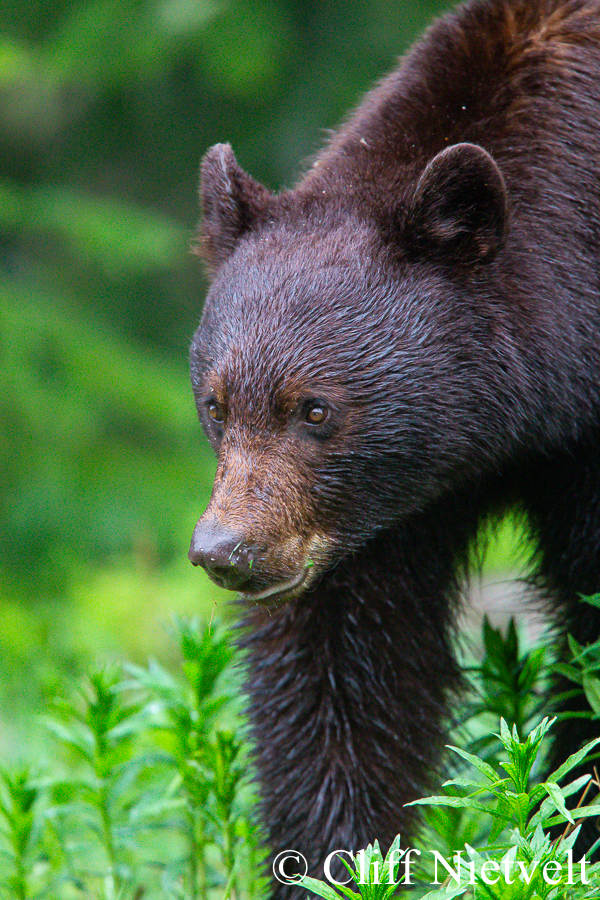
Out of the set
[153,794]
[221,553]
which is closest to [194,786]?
[153,794]

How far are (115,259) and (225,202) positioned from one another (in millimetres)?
5047

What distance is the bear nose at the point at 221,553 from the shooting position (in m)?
2.50

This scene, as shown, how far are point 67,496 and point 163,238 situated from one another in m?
2.02

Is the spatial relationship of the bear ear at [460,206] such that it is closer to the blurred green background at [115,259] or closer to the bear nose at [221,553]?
the bear nose at [221,553]

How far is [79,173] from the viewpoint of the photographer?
384 inches


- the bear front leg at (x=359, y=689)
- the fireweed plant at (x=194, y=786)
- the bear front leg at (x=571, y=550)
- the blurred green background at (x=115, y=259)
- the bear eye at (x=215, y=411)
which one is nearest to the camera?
the bear eye at (x=215, y=411)

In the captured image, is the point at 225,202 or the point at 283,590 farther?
the point at 225,202

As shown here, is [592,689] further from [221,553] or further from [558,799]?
[221,553]

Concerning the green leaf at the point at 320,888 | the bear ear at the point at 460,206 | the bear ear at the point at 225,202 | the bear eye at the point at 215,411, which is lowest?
the green leaf at the point at 320,888

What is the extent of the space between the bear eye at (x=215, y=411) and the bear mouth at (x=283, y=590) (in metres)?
0.44

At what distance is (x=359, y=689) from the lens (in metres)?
3.14

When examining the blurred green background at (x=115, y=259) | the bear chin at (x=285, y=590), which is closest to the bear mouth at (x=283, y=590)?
the bear chin at (x=285, y=590)

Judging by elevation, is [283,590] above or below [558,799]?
above

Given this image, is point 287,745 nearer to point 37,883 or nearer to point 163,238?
point 37,883
